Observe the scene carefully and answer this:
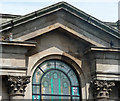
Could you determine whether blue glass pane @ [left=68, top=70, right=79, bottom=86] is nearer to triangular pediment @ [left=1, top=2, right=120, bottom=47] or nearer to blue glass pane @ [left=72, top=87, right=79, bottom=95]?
blue glass pane @ [left=72, top=87, right=79, bottom=95]

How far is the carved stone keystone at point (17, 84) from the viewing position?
23.4 m

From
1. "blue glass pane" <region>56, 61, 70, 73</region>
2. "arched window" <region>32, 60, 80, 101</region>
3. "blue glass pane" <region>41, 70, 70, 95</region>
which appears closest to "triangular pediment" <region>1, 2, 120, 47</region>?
"blue glass pane" <region>56, 61, 70, 73</region>

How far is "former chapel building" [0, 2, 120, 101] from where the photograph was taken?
24.2 meters

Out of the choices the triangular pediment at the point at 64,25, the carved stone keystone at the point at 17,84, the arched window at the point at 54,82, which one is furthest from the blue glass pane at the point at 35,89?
the triangular pediment at the point at 64,25

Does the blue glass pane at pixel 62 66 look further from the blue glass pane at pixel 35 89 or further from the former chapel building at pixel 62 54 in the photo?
the blue glass pane at pixel 35 89

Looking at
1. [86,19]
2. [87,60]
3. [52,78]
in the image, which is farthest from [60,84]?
[86,19]

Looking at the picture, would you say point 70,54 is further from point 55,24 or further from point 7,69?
point 7,69

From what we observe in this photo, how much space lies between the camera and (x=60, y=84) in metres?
25.2

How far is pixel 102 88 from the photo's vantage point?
81.3 ft

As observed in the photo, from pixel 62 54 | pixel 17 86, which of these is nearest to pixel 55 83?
pixel 62 54

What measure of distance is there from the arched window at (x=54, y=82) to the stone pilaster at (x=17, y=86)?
4.09 feet

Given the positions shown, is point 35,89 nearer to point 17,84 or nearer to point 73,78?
point 17,84

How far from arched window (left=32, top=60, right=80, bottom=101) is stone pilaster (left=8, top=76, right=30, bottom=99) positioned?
4.09 ft

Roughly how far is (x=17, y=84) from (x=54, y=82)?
2.66m
